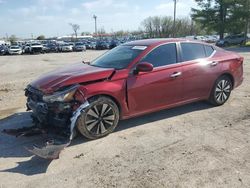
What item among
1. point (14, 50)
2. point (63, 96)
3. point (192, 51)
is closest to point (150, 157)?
point (63, 96)

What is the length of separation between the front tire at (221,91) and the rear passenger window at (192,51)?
29.6 inches

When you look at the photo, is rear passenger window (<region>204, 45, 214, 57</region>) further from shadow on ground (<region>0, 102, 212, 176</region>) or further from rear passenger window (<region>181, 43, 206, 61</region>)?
shadow on ground (<region>0, 102, 212, 176</region>)

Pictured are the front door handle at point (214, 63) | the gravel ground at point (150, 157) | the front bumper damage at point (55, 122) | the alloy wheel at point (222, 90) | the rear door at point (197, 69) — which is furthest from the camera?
the alloy wheel at point (222, 90)

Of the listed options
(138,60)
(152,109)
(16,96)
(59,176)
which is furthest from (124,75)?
(16,96)

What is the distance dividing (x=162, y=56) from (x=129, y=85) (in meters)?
1.05

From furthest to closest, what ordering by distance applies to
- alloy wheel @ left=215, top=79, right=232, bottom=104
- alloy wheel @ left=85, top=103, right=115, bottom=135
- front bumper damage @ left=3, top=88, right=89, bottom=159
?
alloy wheel @ left=215, top=79, right=232, bottom=104, alloy wheel @ left=85, top=103, right=115, bottom=135, front bumper damage @ left=3, top=88, right=89, bottom=159

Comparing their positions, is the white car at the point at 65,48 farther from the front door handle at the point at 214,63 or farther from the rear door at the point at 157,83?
the rear door at the point at 157,83

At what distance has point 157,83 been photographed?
5582 millimetres

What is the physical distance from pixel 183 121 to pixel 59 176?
2.88 metres

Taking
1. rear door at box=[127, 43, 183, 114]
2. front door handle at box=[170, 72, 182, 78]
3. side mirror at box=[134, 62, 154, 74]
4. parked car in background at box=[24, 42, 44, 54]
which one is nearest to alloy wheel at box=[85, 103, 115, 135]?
rear door at box=[127, 43, 183, 114]

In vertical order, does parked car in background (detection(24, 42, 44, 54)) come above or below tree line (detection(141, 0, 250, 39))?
below

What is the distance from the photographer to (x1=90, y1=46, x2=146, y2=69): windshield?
5.58 metres

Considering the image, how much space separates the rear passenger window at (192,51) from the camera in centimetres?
615

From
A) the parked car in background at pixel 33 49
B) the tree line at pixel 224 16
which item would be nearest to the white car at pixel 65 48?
the parked car in background at pixel 33 49
